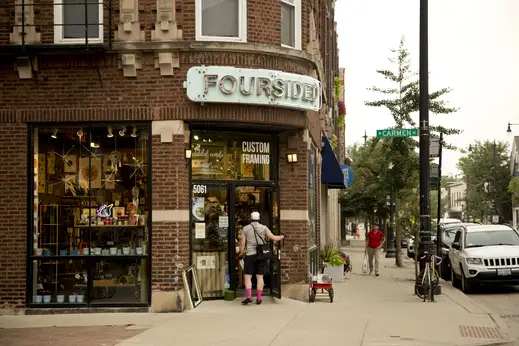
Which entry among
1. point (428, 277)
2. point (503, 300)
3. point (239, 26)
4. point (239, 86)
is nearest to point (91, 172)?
point (239, 86)

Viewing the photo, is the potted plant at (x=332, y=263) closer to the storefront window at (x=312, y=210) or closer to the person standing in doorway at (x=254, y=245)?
the storefront window at (x=312, y=210)

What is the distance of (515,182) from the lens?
72375mm

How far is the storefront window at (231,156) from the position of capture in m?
16.4

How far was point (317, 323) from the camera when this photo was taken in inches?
538

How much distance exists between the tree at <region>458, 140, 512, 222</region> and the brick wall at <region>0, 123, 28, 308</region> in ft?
239

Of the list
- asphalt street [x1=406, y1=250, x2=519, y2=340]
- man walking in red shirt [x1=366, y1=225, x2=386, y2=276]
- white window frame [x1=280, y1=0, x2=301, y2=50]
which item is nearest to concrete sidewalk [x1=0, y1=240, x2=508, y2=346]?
asphalt street [x1=406, y1=250, x2=519, y2=340]

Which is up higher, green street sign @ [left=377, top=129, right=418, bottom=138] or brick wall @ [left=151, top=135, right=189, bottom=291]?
green street sign @ [left=377, top=129, right=418, bottom=138]

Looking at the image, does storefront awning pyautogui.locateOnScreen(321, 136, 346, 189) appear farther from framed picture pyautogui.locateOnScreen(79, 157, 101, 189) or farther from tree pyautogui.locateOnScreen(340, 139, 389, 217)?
framed picture pyautogui.locateOnScreen(79, 157, 101, 189)

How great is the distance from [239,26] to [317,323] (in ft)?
18.8

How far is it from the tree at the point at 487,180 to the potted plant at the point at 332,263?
6308cm

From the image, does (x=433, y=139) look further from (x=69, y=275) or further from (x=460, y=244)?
(x=69, y=275)

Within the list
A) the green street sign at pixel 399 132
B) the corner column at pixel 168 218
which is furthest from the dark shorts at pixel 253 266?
the green street sign at pixel 399 132

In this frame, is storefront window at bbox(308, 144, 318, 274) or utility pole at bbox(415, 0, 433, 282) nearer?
utility pole at bbox(415, 0, 433, 282)

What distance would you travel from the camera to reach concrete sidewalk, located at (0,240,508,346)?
1180cm
